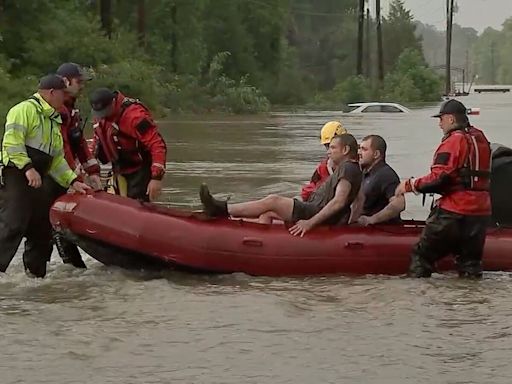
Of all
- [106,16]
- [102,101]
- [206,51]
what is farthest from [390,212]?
[206,51]

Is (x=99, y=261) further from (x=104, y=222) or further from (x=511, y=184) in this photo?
(x=511, y=184)

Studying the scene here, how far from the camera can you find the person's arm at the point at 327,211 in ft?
30.0

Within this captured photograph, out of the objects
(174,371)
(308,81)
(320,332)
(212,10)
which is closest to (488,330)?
(320,332)

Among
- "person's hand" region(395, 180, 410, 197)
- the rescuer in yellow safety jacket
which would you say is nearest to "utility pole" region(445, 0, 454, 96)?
"person's hand" region(395, 180, 410, 197)

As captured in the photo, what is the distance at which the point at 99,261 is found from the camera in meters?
9.61

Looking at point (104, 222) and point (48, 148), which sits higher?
point (48, 148)

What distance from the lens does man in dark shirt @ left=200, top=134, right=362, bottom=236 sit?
917 cm

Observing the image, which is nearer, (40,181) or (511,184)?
(40,181)

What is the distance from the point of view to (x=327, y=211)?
9219mm

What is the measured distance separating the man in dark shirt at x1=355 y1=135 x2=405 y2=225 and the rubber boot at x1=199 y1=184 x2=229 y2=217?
1.10 m

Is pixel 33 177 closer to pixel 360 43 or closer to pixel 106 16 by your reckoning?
pixel 106 16

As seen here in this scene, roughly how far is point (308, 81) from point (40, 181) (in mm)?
77397

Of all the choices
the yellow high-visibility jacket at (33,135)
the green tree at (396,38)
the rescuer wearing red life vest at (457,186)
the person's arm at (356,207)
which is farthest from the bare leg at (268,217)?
the green tree at (396,38)

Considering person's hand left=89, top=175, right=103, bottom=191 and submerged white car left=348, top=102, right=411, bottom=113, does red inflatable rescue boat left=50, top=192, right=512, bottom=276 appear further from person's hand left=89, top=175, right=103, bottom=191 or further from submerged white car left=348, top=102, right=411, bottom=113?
submerged white car left=348, top=102, right=411, bottom=113
